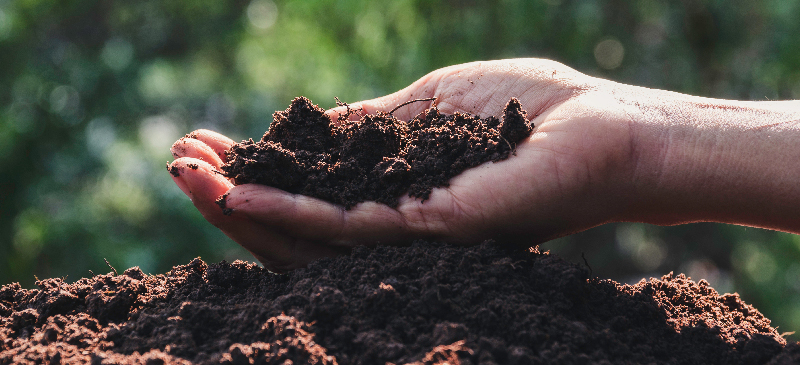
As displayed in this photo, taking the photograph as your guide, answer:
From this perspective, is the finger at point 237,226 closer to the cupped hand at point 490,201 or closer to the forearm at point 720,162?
the cupped hand at point 490,201

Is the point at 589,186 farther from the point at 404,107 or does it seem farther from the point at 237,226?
the point at 237,226

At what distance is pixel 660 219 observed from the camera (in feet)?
7.04

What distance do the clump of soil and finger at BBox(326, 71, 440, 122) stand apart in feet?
1.24

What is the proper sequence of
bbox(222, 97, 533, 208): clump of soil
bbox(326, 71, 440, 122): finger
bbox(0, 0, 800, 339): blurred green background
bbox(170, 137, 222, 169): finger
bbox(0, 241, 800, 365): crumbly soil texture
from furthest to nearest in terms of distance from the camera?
bbox(0, 0, 800, 339): blurred green background < bbox(326, 71, 440, 122): finger < bbox(170, 137, 222, 169): finger < bbox(222, 97, 533, 208): clump of soil < bbox(0, 241, 800, 365): crumbly soil texture

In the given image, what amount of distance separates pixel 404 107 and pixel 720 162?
4.88 ft

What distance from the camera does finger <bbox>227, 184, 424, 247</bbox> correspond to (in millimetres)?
1927

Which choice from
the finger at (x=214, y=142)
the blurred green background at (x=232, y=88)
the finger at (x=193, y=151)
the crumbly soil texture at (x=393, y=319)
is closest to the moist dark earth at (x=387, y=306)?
the crumbly soil texture at (x=393, y=319)

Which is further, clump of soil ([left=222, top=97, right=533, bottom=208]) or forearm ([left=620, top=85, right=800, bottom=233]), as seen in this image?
clump of soil ([left=222, top=97, right=533, bottom=208])

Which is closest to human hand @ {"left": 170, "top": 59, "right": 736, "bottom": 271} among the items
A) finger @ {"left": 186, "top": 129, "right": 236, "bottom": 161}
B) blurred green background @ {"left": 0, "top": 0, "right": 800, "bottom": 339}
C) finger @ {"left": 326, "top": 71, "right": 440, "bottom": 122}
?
finger @ {"left": 186, "top": 129, "right": 236, "bottom": 161}

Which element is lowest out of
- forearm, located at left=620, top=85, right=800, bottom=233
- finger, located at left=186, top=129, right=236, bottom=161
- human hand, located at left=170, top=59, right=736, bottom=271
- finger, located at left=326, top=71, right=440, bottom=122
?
forearm, located at left=620, top=85, right=800, bottom=233

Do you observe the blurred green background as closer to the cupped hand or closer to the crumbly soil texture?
the cupped hand

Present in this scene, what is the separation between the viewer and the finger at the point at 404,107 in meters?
2.66

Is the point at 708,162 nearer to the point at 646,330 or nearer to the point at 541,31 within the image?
the point at 646,330

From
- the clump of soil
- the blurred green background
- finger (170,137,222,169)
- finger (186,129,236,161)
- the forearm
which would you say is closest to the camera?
the forearm
